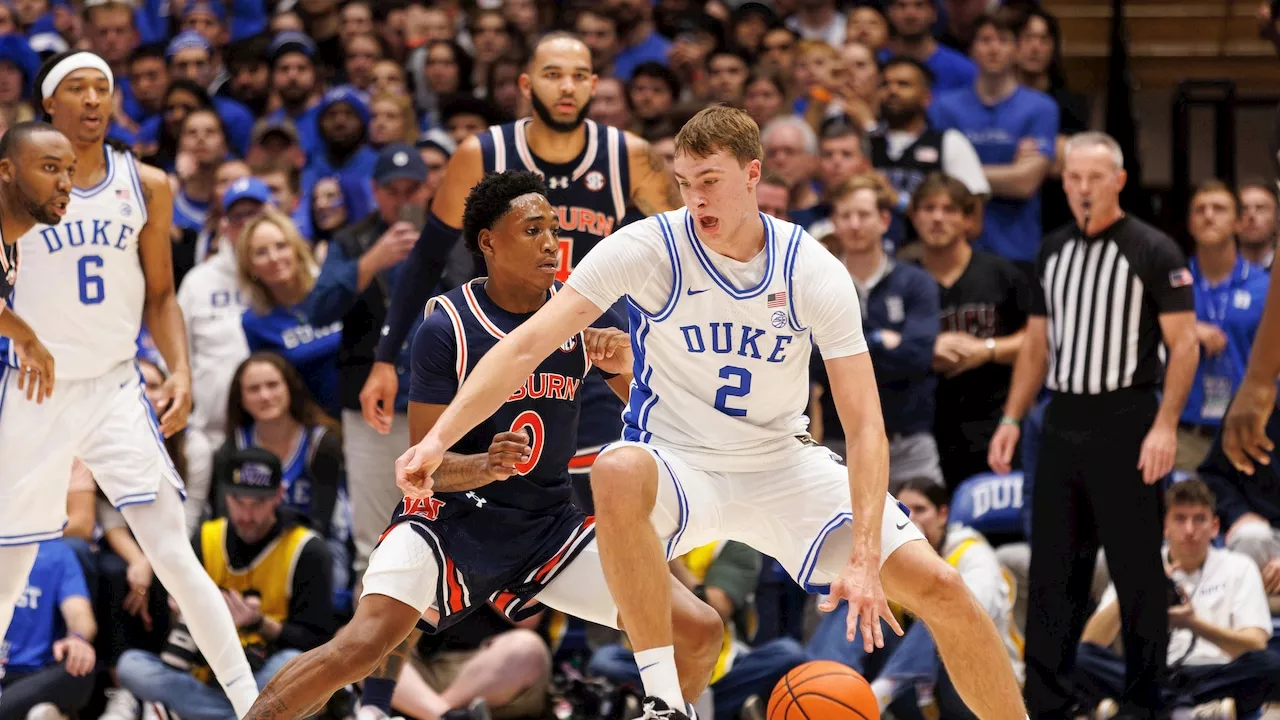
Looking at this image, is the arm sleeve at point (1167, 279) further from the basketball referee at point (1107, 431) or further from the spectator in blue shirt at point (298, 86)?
the spectator in blue shirt at point (298, 86)

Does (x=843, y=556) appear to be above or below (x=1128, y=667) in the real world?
above

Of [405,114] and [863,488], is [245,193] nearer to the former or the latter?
[405,114]

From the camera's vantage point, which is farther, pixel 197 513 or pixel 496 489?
pixel 197 513

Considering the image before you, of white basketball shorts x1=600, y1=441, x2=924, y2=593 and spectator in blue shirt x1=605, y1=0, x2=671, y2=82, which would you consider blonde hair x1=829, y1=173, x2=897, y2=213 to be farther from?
white basketball shorts x1=600, y1=441, x2=924, y2=593

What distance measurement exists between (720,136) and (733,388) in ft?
2.69

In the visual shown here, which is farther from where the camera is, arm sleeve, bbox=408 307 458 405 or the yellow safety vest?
the yellow safety vest

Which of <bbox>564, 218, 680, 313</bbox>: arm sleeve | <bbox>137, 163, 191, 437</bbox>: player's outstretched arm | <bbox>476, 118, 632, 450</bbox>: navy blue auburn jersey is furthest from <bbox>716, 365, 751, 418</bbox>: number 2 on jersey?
<bbox>137, 163, 191, 437</bbox>: player's outstretched arm

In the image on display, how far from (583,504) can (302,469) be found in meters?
2.26

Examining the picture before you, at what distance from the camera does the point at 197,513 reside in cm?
843

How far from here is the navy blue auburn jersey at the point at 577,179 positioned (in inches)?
265

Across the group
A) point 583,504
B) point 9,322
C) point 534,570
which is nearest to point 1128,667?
point 583,504

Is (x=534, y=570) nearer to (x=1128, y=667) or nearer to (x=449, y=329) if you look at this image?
(x=449, y=329)

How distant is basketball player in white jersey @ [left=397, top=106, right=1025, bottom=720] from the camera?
499 cm

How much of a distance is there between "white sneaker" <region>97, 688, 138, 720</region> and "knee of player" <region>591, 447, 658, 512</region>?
3.61 metres
